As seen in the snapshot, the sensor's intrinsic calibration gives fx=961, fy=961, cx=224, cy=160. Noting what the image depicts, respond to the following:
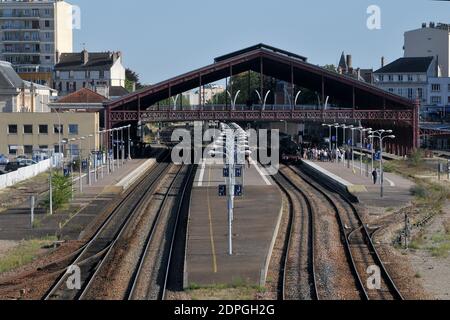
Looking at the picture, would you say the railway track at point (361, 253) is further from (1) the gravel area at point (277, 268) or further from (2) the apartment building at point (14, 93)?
→ (2) the apartment building at point (14, 93)

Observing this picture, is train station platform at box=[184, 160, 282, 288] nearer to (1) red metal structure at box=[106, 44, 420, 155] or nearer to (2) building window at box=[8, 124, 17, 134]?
(1) red metal structure at box=[106, 44, 420, 155]

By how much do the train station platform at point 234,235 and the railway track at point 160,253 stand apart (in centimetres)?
71

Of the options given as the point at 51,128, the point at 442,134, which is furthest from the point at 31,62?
the point at 442,134

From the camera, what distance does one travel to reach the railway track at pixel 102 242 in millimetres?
25500

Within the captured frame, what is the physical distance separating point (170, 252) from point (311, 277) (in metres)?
6.67

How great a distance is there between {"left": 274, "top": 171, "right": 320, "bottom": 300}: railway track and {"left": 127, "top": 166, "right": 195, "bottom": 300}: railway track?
3.44m

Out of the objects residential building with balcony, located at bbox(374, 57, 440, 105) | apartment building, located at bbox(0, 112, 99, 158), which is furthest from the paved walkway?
residential building with balcony, located at bbox(374, 57, 440, 105)

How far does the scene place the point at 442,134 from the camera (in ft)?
292

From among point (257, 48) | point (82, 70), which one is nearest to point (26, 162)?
point (257, 48)

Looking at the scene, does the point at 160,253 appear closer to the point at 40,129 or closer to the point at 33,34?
the point at 40,129

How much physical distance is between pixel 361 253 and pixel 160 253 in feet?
22.5

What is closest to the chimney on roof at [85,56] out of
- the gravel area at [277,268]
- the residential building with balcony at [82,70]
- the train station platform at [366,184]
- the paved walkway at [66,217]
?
the residential building with balcony at [82,70]

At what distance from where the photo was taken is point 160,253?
32.6 metres

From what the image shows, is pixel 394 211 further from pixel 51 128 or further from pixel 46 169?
pixel 51 128
